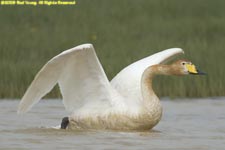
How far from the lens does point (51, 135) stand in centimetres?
960

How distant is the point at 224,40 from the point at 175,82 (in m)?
3.31

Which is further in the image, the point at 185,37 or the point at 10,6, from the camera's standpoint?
the point at 10,6

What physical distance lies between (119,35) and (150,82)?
6380mm

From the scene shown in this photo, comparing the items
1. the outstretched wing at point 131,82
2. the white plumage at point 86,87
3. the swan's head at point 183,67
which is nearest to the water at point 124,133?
the white plumage at point 86,87

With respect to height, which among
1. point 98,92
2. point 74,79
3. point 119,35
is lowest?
point 98,92

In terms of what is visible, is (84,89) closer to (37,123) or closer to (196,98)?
(37,123)

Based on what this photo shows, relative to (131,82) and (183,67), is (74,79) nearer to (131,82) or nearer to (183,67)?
(131,82)

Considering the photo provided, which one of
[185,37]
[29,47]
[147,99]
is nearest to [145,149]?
[147,99]

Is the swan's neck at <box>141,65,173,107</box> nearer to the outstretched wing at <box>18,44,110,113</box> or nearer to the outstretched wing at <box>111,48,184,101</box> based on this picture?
the outstretched wing at <box>111,48,184,101</box>

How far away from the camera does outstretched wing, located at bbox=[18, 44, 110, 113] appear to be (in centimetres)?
940

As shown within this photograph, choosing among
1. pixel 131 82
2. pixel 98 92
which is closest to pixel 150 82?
pixel 131 82

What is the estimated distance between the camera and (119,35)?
16312 millimetres

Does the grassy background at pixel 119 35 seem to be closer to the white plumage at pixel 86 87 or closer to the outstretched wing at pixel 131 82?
the outstretched wing at pixel 131 82

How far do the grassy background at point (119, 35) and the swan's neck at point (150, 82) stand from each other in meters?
2.79
